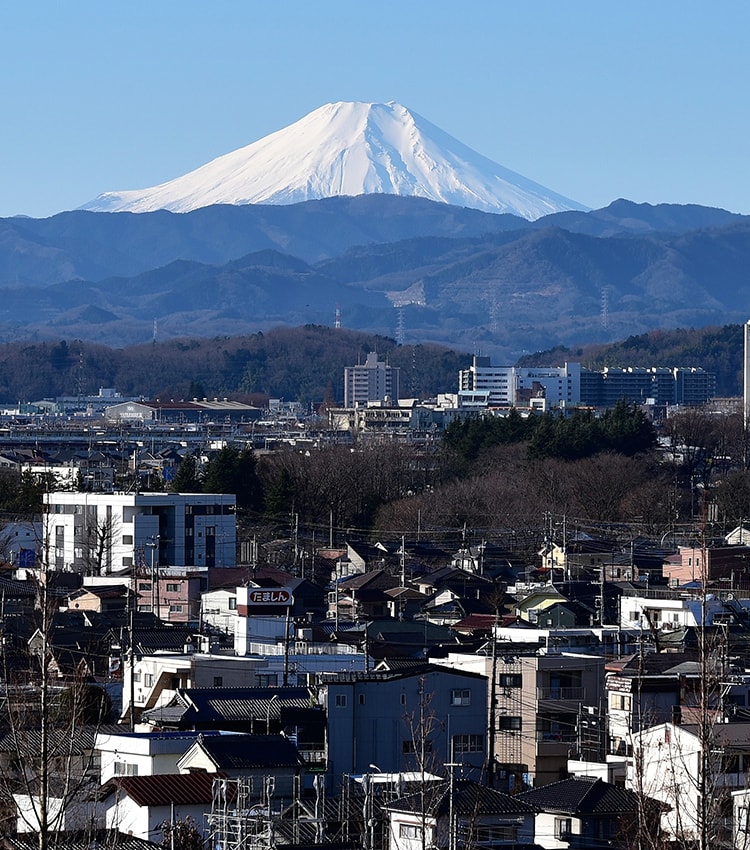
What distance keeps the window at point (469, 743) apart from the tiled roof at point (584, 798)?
332 cm

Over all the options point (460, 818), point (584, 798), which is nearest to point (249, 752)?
point (584, 798)

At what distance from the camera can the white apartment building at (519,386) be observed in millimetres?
116438

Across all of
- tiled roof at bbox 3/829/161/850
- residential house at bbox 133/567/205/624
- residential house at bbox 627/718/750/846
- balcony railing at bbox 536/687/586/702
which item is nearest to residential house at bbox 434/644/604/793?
balcony railing at bbox 536/687/586/702

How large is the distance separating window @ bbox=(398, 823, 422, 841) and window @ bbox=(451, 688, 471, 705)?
212 inches

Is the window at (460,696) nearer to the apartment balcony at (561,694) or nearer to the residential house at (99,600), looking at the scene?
the apartment balcony at (561,694)

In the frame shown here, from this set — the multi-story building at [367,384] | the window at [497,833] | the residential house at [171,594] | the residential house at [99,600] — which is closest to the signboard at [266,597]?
the residential house at [99,600]

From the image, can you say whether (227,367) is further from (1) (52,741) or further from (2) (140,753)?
(1) (52,741)

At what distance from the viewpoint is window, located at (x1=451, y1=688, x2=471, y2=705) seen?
17.1 metres

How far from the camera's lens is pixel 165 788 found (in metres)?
12.9

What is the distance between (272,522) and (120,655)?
2109 cm

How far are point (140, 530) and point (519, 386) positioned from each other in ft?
295

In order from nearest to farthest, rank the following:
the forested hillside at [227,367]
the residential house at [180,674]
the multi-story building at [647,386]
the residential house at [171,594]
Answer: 1. the residential house at [180,674]
2. the residential house at [171,594]
3. the multi-story building at [647,386]
4. the forested hillside at [227,367]

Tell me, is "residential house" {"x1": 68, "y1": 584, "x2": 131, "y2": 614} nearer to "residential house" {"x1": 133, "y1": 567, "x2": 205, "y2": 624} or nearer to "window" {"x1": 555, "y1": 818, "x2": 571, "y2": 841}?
"residential house" {"x1": 133, "y1": 567, "x2": 205, "y2": 624}

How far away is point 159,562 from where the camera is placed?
114ft
